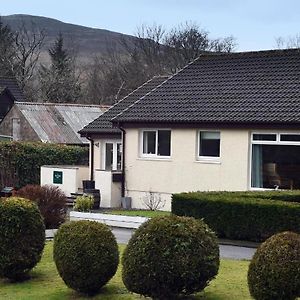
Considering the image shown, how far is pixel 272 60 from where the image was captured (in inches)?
1174

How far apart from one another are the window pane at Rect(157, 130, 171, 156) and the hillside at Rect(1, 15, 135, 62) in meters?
Answer: 105

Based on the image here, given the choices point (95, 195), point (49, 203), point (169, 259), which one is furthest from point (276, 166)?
point (169, 259)

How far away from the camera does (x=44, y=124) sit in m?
46.8

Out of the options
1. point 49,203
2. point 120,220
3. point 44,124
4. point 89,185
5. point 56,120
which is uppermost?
point 56,120

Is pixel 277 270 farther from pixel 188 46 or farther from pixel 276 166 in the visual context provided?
pixel 188 46

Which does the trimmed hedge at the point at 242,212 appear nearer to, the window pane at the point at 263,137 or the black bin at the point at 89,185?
the window pane at the point at 263,137

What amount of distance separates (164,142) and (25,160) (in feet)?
30.5

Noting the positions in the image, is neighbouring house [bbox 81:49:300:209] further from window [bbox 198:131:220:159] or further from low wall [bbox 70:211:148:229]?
low wall [bbox 70:211:148:229]

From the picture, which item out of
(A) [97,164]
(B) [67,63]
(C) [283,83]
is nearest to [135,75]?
(B) [67,63]

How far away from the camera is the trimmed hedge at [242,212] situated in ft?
60.8

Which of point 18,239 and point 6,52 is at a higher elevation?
point 6,52

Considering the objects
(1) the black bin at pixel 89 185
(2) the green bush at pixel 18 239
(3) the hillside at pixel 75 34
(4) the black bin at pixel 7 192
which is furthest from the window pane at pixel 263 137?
(3) the hillside at pixel 75 34

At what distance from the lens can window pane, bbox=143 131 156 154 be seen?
98.2 ft

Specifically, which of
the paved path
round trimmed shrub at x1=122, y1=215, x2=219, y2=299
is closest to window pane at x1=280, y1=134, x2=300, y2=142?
the paved path
